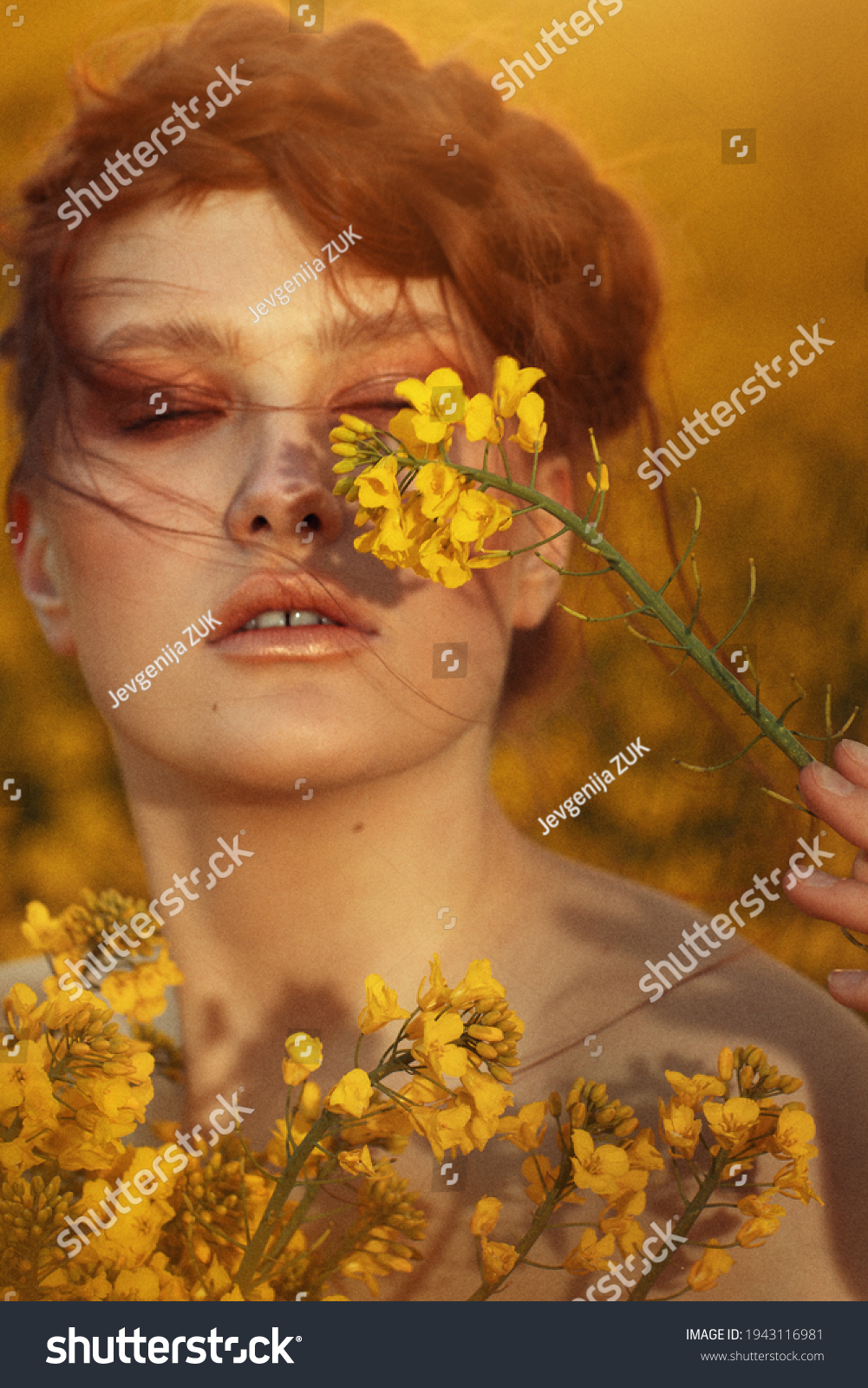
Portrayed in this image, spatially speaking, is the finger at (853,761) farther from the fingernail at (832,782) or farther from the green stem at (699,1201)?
the green stem at (699,1201)

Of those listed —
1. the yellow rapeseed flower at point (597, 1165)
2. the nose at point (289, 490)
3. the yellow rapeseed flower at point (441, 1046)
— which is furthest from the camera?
the nose at point (289, 490)

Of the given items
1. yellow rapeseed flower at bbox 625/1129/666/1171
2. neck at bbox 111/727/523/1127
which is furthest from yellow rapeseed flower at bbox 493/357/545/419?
yellow rapeseed flower at bbox 625/1129/666/1171

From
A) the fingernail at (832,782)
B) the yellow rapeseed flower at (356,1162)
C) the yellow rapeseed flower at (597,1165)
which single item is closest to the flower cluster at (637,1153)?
the yellow rapeseed flower at (597,1165)

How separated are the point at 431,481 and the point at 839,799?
338 millimetres

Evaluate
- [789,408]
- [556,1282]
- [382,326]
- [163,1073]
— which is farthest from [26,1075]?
[789,408]

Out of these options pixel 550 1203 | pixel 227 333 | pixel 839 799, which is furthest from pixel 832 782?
pixel 227 333

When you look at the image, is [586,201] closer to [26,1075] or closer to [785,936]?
[785,936]

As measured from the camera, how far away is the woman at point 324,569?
3.08 ft

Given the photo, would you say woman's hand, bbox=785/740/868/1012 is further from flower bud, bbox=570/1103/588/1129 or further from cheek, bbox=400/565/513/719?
cheek, bbox=400/565/513/719

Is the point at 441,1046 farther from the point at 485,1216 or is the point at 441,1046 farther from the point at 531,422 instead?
the point at 531,422

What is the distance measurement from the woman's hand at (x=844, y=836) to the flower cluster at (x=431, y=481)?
0.85 feet

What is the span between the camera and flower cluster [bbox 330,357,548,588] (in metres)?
0.76

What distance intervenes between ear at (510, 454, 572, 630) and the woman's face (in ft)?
0.09

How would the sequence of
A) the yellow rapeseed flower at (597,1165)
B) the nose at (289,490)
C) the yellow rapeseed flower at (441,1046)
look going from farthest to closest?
the nose at (289,490) → the yellow rapeseed flower at (597,1165) → the yellow rapeseed flower at (441,1046)
